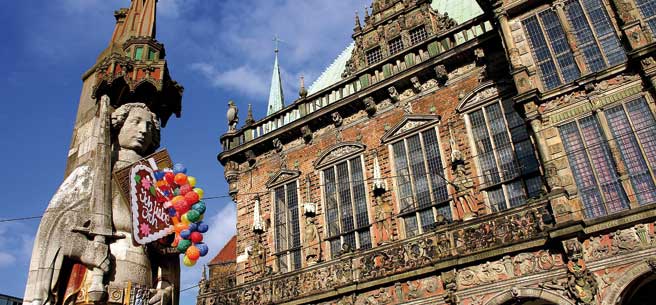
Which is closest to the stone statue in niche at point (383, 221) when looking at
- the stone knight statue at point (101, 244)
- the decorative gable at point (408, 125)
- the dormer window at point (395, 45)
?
the decorative gable at point (408, 125)

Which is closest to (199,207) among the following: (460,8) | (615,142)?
(615,142)

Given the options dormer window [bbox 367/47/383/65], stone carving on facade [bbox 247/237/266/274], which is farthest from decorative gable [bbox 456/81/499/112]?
stone carving on facade [bbox 247/237/266/274]

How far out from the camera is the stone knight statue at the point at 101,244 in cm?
562

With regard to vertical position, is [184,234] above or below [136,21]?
below

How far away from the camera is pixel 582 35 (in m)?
13.4

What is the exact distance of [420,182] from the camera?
1634cm

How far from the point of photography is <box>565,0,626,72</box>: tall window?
12.7m

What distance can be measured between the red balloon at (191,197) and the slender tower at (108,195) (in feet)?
2.84

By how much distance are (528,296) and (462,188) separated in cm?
408

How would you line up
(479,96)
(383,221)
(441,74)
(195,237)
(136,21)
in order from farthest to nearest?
(441,74), (383,221), (479,96), (136,21), (195,237)

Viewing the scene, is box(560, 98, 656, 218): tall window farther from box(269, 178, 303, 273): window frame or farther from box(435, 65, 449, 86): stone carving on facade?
box(269, 178, 303, 273): window frame

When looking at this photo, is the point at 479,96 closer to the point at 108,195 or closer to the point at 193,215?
the point at 193,215

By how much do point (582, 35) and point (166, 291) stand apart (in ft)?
40.8

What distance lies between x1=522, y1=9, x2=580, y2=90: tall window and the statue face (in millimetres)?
10699
